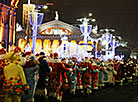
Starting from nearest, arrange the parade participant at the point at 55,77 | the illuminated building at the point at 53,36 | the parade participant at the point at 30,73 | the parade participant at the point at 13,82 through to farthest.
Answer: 1. the parade participant at the point at 13,82
2. the parade participant at the point at 30,73
3. the parade participant at the point at 55,77
4. the illuminated building at the point at 53,36

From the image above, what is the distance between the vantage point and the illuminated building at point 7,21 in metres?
31.5

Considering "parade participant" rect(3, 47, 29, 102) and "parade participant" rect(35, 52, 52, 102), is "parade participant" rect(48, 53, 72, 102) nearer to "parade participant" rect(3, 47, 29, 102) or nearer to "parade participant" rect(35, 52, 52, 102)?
"parade participant" rect(35, 52, 52, 102)

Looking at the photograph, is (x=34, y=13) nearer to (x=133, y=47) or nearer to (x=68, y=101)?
(x=68, y=101)

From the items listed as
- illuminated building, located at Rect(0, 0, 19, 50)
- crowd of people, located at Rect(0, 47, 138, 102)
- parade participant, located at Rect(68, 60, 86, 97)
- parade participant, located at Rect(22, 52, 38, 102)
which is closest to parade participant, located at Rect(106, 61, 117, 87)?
crowd of people, located at Rect(0, 47, 138, 102)

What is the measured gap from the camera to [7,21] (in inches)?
1307

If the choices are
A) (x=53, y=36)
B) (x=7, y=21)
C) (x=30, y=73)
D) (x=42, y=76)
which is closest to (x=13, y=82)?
(x=30, y=73)

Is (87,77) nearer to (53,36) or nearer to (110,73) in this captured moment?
(110,73)

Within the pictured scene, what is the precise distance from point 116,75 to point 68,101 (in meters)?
7.86

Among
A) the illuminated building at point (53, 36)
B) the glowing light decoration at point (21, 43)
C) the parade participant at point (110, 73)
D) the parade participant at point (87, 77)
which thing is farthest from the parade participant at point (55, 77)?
the glowing light decoration at point (21, 43)

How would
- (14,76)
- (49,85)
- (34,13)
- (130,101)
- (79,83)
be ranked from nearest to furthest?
(14,76) → (49,85) → (130,101) → (79,83) → (34,13)

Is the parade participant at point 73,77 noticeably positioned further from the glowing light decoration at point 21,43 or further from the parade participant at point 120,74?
the glowing light decoration at point 21,43

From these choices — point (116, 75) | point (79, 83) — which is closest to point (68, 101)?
point (79, 83)

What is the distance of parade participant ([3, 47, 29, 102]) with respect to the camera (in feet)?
21.6

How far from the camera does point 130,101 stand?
1077 centimetres
